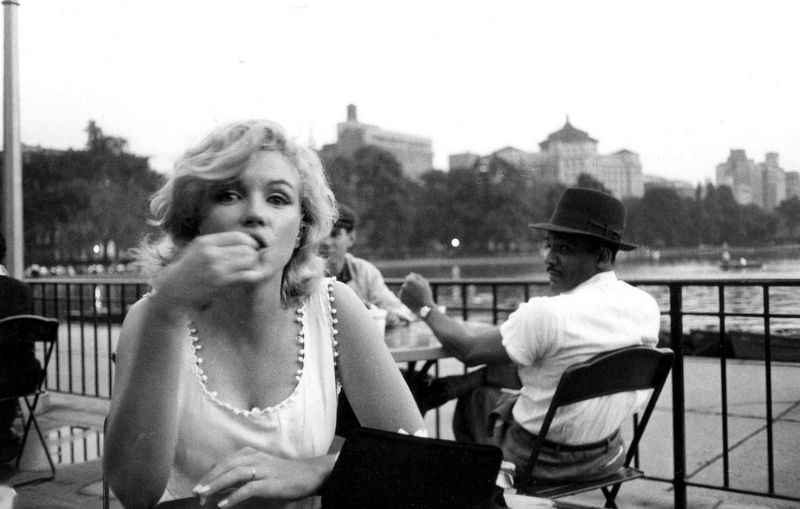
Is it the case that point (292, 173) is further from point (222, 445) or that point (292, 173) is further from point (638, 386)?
point (638, 386)

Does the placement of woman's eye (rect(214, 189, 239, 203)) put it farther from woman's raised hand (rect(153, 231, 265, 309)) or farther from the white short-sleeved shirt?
the white short-sleeved shirt

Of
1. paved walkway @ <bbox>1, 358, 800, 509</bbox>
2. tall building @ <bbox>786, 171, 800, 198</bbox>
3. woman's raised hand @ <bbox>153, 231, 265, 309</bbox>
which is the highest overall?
tall building @ <bbox>786, 171, 800, 198</bbox>

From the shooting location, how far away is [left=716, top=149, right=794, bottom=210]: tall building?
15.5 feet

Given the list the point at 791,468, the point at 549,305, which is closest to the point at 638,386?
the point at 549,305

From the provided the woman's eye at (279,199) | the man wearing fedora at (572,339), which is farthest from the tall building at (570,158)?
the woman's eye at (279,199)

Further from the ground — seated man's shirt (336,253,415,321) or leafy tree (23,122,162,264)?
leafy tree (23,122,162,264)

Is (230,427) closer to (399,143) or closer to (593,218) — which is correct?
(593,218)

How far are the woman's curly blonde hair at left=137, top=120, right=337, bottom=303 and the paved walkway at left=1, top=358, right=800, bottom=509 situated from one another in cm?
245

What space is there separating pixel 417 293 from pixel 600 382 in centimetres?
102

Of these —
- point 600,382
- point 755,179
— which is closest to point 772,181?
point 755,179

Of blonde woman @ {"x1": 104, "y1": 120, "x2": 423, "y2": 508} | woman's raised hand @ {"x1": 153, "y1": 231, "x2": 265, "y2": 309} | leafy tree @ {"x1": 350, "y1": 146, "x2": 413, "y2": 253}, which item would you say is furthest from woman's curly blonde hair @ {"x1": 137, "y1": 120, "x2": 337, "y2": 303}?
leafy tree @ {"x1": 350, "y1": 146, "x2": 413, "y2": 253}

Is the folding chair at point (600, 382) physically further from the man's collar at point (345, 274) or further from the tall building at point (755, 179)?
the tall building at point (755, 179)

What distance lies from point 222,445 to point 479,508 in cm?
53

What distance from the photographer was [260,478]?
38.0 inches
